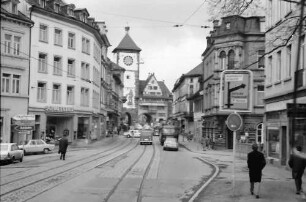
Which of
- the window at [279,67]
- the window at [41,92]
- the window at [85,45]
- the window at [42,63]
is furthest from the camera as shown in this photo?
the window at [85,45]

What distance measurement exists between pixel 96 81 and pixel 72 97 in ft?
32.8

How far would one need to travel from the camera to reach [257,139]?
161ft

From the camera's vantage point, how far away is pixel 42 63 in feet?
162

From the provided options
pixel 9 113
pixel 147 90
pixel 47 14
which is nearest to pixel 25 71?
pixel 9 113

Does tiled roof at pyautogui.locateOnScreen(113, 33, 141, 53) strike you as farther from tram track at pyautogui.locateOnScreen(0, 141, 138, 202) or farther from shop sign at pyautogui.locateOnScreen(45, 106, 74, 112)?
tram track at pyautogui.locateOnScreen(0, 141, 138, 202)

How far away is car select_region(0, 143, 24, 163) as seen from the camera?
90.7 feet

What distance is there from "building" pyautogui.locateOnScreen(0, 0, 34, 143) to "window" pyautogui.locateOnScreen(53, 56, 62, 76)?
5.74 m

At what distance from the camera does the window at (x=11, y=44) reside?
39906mm

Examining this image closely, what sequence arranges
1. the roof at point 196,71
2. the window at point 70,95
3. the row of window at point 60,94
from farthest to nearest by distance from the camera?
the roof at point 196,71 → the window at point 70,95 → the row of window at point 60,94

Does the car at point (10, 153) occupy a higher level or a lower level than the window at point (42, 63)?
lower

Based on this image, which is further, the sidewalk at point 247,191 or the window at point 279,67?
the window at point 279,67

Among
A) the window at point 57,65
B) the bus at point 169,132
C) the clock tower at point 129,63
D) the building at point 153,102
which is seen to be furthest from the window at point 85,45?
the building at point 153,102

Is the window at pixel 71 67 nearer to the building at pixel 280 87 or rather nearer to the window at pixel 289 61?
the building at pixel 280 87

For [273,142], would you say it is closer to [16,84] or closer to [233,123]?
[233,123]
